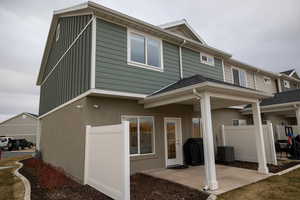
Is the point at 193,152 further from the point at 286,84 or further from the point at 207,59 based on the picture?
the point at 286,84

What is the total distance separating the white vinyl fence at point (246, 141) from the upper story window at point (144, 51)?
553cm

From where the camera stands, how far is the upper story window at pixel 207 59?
10.3 meters

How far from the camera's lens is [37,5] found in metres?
10.7

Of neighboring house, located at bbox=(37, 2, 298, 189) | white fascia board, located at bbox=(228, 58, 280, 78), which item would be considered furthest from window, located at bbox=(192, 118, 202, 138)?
white fascia board, located at bbox=(228, 58, 280, 78)

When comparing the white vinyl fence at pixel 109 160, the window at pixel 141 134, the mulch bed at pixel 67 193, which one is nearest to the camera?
the white vinyl fence at pixel 109 160

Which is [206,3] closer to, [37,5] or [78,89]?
[78,89]

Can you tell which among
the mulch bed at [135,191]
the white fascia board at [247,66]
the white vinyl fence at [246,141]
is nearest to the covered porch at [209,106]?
the mulch bed at [135,191]

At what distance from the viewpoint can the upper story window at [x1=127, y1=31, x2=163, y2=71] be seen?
292 inches

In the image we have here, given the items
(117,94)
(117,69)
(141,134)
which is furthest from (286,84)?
(117,94)

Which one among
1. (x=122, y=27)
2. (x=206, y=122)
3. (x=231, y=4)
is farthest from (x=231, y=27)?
(x=206, y=122)

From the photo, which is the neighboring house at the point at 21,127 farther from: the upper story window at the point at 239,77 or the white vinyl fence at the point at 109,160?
the upper story window at the point at 239,77

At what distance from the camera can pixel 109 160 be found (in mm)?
4773

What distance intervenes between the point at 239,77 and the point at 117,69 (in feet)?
32.7

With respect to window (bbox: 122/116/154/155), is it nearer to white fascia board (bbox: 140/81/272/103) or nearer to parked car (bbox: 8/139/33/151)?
white fascia board (bbox: 140/81/272/103)
